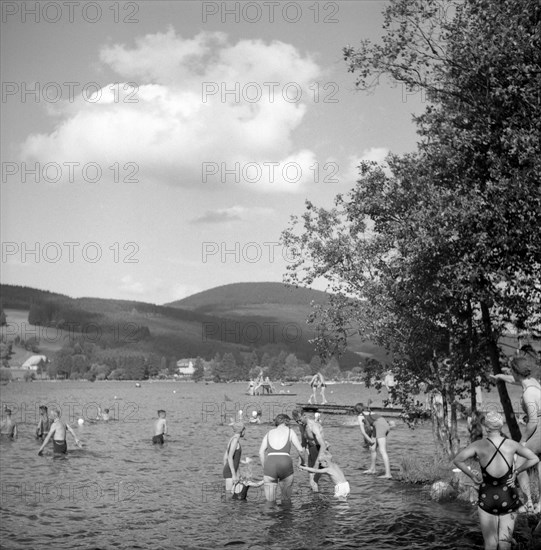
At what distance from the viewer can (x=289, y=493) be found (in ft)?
60.7

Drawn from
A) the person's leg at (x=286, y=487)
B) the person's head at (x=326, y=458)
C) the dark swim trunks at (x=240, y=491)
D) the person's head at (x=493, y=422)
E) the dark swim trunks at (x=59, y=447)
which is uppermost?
the person's head at (x=493, y=422)

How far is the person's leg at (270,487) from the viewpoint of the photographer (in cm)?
1811

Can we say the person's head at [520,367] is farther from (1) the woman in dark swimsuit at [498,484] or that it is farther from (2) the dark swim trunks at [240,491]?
(2) the dark swim trunks at [240,491]

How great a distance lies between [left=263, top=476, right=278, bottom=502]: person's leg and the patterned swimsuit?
884 centimetres

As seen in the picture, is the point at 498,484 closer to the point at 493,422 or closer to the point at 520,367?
the point at 493,422

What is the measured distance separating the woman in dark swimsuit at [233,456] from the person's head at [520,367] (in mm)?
9134

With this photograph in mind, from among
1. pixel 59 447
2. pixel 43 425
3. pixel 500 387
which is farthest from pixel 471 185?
pixel 43 425

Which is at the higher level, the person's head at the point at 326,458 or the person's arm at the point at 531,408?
the person's arm at the point at 531,408

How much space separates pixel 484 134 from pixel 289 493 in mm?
10984

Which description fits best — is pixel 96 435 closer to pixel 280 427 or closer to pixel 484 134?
pixel 280 427

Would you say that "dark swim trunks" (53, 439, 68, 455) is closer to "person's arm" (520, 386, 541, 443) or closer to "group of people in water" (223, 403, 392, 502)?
"group of people in water" (223, 403, 392, 502)

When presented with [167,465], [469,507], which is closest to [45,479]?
[167,465]

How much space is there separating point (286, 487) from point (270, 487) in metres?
0.45

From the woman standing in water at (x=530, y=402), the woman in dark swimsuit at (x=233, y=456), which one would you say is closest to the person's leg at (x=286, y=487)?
the woman in dark swimsuit at (x=233, y=456)
